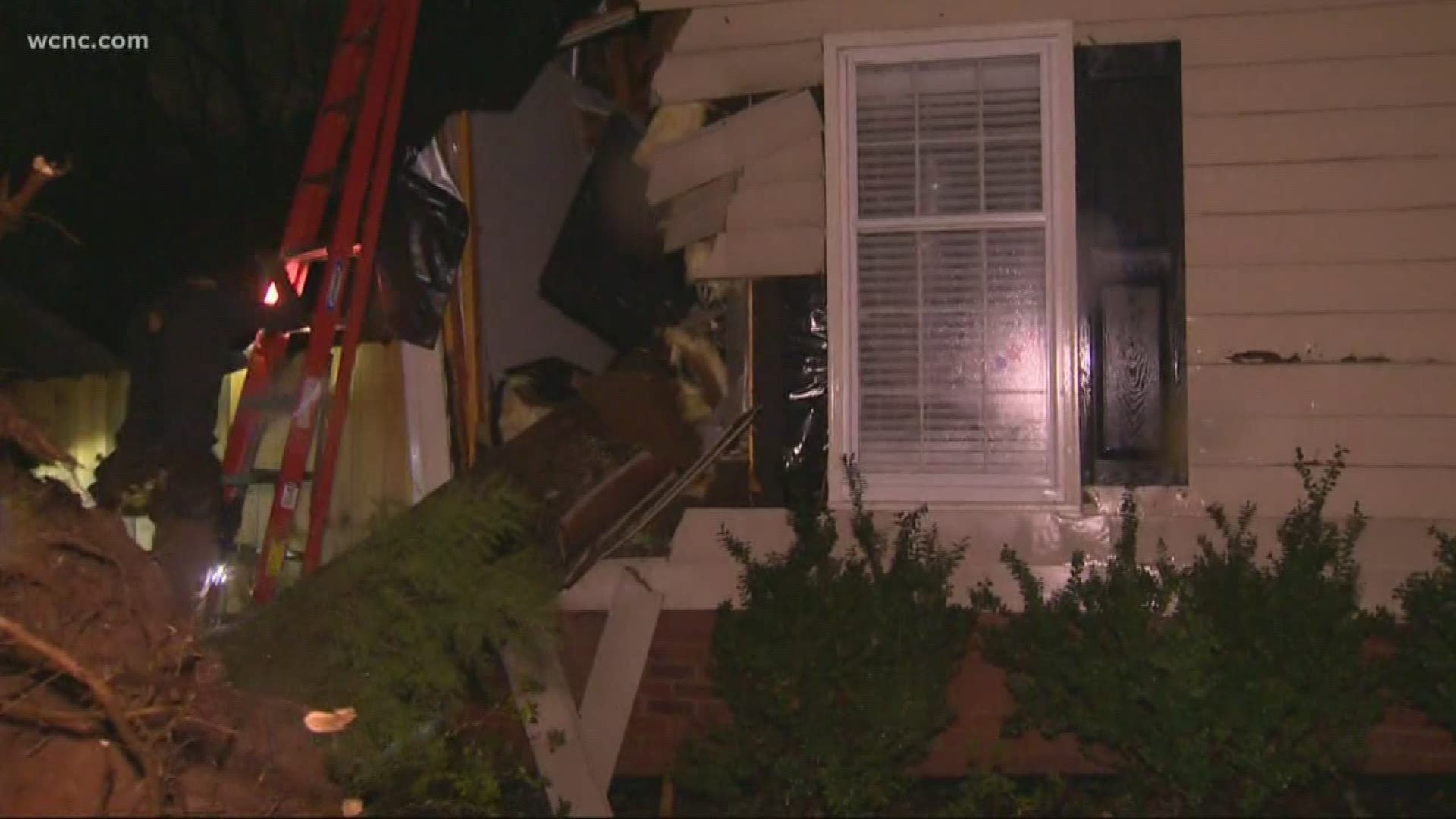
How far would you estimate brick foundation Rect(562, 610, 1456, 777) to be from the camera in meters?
5.33

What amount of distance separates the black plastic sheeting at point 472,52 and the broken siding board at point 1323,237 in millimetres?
2790

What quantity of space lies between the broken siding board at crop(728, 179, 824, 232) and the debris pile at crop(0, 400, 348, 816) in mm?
2659

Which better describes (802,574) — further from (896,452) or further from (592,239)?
(592,239)

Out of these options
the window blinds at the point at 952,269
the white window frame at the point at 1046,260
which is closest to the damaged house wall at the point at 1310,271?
the white window frame at the point at 1046,260

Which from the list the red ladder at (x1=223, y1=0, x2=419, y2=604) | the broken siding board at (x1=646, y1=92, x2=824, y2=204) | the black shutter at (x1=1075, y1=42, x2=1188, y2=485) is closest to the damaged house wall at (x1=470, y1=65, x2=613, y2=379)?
the red ladder at (x1=223, y1=0, x2=419, y2=604)

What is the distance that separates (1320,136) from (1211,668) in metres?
2.16

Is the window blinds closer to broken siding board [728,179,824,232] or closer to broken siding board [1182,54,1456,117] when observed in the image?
broken siding board [728,179,824,232]

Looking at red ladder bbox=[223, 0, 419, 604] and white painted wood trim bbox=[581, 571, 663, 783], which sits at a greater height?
red ladder bbox=[223, 0, 419, 604]

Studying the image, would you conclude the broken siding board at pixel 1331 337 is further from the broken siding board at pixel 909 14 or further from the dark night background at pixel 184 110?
the dark night background at pixel 184 110

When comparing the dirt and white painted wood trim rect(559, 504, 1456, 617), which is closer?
the dirt

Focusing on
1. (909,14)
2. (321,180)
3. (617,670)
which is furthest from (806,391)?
(321,180)

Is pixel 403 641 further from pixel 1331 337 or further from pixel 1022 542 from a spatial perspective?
pixel 1331 337
